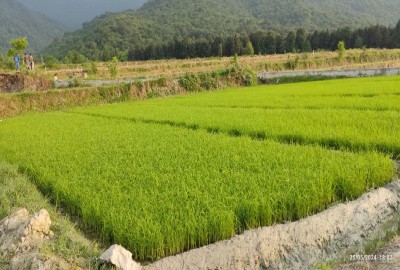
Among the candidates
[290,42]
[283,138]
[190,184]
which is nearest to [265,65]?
[290,42]

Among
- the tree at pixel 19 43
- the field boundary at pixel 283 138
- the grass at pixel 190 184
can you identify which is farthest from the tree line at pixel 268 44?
the grass at pixel 190 184

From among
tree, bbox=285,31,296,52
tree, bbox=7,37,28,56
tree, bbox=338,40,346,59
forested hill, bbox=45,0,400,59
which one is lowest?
tree, bbox=338,40,346,59

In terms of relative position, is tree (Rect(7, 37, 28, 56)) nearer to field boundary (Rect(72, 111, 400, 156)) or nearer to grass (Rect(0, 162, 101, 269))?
field boundary (Rect(72, 111, 400, 156))

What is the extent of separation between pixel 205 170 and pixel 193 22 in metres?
98.0

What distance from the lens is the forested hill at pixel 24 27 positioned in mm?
136375

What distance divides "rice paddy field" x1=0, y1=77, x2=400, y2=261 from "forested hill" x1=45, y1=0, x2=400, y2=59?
176 ft

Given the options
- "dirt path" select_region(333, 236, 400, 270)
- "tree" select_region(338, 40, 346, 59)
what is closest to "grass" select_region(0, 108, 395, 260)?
"dirt path" select_region(333, 236, 400, 270)

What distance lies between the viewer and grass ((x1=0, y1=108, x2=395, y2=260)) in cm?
380

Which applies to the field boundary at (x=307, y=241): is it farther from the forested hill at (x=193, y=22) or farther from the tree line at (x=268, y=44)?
the forested hill at (x=193, y=22)

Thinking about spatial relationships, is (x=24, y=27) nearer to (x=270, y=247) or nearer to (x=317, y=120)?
(x=317, y=120)

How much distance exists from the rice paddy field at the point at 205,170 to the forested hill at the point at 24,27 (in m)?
125

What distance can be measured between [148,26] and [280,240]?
8863cm
